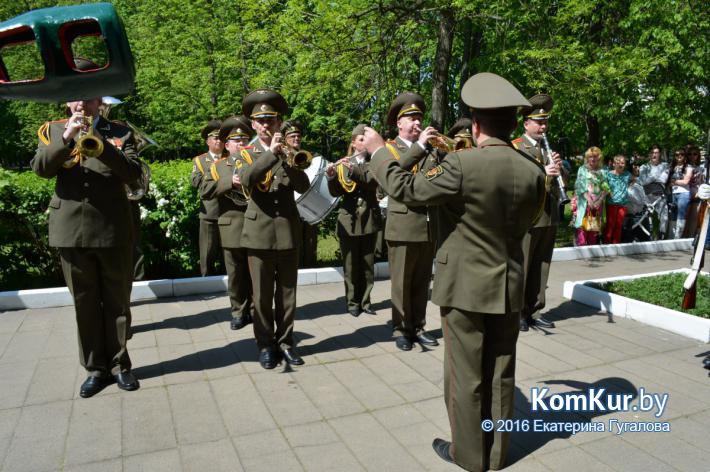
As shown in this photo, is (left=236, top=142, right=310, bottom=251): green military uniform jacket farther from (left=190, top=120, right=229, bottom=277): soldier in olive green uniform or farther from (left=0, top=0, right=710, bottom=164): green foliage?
(left=0, top=0, right=710, bottom=164): green foliage


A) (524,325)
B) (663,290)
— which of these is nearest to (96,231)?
(524,325)

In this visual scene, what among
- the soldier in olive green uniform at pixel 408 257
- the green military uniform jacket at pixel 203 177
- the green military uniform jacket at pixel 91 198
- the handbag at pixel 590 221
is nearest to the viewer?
the green military uniform jacket at pixel 91 198

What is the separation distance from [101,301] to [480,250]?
127 inches

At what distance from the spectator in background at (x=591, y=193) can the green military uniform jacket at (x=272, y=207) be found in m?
7.37

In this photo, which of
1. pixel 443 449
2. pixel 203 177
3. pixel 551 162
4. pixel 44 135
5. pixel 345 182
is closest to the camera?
pixel 443 449

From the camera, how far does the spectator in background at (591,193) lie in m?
10.5

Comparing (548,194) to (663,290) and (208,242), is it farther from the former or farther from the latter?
(208,242)

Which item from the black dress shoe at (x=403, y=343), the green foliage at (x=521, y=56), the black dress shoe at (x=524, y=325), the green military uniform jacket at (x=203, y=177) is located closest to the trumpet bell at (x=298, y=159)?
the black dress shoe at (x=403, y=343)

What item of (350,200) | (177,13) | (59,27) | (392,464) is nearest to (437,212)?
(392,464)

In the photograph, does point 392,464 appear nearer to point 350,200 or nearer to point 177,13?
point 350,200

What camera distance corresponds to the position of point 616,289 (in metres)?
7.41

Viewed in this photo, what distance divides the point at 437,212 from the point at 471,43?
434 inches

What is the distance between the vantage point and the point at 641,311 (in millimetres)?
6512

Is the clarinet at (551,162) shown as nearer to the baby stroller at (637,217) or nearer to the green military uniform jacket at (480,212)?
the green military uniform jacket at (480,212)
